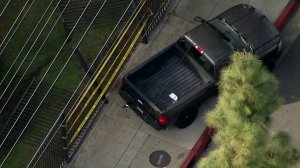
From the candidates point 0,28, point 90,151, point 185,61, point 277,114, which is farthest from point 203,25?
point 0,28

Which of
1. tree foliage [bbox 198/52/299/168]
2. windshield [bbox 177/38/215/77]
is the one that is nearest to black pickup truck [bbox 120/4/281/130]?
windshield [bbox 177/38/215/77]

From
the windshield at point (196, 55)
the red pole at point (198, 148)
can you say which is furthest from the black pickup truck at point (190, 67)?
the red pole at point (198, 148)

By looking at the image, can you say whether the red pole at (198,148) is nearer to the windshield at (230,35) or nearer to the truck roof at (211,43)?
the truck roof at (211,43)

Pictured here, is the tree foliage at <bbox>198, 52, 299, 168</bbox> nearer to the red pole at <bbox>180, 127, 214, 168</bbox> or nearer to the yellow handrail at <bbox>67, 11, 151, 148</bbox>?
the red pole at <bbox>180, 127, 214, 168</bbox>

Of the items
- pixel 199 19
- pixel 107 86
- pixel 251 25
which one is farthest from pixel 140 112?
pixel 251 25

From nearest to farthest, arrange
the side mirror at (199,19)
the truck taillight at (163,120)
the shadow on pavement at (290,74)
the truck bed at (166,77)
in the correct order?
the truck taillight at (163,120), the truck bed at (166,77), the shadow on pavement at (290,74), the side mirror at (199,19)

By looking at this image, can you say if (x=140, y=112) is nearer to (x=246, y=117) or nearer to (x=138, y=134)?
(x=138, y=134)

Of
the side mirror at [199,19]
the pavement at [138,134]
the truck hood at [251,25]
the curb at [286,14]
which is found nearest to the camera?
the pavement at [138,134]
